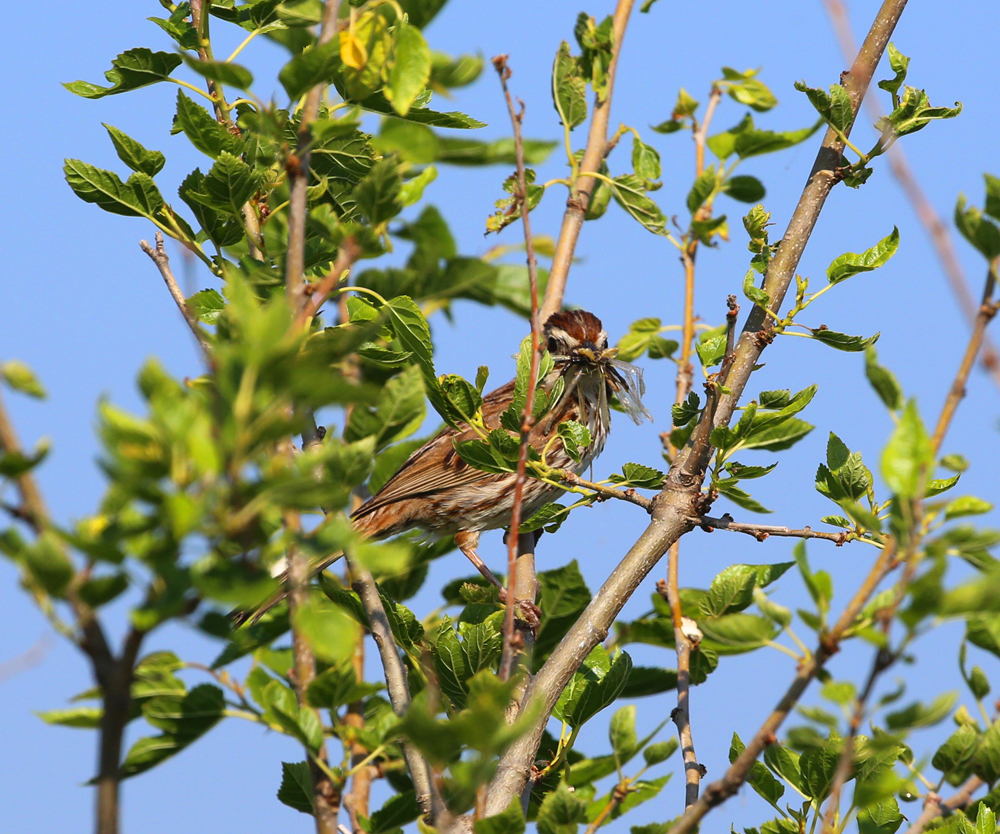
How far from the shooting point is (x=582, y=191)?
16.0 feet

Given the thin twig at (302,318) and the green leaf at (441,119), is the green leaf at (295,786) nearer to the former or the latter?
the thin twig at (302,318)

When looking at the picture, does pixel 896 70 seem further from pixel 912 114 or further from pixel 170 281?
pixel 170 281

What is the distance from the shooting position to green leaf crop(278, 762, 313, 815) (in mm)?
2938

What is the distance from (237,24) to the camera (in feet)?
13.0

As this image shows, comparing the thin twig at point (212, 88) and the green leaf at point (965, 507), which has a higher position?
the thin twig at point (212, 88)

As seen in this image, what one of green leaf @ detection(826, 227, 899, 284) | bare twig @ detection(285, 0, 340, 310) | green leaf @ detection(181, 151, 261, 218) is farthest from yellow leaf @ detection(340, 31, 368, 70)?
green leaf @ detection(826, 227, 899, 284)

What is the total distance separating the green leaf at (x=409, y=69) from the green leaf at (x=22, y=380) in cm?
90

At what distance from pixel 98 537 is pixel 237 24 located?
2.83m

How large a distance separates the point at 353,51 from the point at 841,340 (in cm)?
223

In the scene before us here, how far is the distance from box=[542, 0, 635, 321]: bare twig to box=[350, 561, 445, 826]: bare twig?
4.92 ft

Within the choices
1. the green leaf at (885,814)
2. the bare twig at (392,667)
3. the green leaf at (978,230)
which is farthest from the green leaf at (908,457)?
the bare twig at (392,667)

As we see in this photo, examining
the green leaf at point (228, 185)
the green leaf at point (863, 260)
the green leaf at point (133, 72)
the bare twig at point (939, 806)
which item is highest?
the green leaf at point (133, 72)

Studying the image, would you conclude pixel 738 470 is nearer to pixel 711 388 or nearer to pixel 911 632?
pixel 711 388

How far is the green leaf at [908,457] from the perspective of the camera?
189 cm
